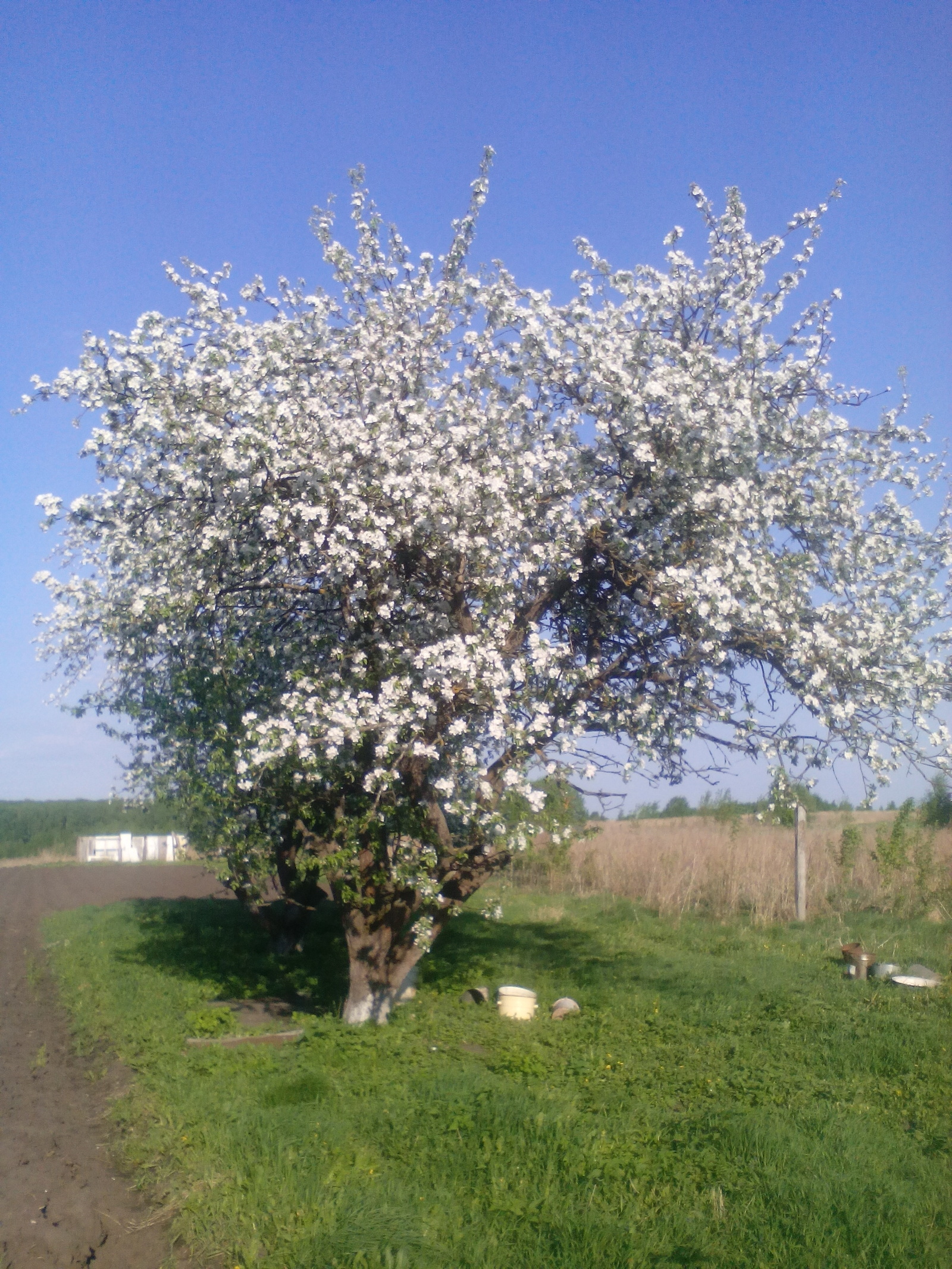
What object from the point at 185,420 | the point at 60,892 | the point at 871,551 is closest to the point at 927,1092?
the point at 871,551

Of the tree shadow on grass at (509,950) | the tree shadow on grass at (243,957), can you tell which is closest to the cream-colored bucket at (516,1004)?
the tree shadow on grass at (509,950)

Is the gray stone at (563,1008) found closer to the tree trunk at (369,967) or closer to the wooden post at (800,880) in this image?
the tree trunk at (369,967)

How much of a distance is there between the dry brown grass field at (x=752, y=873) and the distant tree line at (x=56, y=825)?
38055 millimetres

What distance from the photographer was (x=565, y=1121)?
671 centimetres

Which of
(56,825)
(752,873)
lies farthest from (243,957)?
(56,825)

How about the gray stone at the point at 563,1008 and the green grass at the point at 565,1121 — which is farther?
the gray stone at the point at 563,1008

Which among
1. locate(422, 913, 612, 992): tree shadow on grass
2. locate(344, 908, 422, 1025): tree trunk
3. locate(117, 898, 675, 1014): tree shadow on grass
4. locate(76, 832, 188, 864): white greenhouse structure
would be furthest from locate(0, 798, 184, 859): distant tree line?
locate(344, 908, 422, 1025): tree trunk

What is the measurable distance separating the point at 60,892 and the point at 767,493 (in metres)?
26.2

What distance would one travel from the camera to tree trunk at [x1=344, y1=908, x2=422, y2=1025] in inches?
400

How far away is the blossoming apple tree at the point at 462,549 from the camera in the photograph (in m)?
8.65

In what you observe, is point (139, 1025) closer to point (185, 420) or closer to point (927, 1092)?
point (185, 420)

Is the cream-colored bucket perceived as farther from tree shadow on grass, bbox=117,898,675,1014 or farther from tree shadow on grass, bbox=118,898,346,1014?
Answer: tree shadow on grass, bbox=118,898,346,1014

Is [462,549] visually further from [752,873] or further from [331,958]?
[752,873]

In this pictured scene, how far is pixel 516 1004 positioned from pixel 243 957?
5.71 metres
